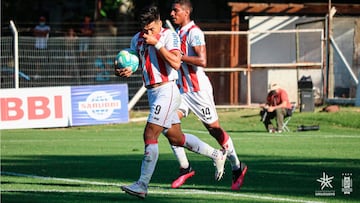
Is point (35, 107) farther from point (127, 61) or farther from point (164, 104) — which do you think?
point (164, 104)

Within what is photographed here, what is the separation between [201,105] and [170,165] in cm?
259

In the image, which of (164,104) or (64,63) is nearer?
(164,104)

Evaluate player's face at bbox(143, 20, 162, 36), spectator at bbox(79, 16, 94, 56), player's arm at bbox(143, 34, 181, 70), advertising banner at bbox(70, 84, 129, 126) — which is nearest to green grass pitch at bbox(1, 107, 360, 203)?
advertising banner at bbox(70, 84, 129, 126)

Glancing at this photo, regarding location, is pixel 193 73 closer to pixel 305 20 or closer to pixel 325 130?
pixel 325 130

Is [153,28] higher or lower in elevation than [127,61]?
higher

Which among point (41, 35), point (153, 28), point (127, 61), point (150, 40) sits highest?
point (41, 35)

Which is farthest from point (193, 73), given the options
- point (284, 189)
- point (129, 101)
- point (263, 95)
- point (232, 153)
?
point (263, 95)

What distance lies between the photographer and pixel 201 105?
12.3 metres

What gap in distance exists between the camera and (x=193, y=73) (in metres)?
12.5

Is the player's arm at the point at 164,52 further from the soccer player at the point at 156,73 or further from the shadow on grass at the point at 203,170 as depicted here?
the shadow on grass at the point at 203,170

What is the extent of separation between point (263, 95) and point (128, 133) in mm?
8075

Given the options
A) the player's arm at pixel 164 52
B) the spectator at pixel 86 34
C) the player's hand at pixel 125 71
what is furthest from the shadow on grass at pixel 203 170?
the spectator at pixel 86 34

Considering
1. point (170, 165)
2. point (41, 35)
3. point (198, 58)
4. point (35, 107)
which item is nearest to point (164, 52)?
point (198, 58)

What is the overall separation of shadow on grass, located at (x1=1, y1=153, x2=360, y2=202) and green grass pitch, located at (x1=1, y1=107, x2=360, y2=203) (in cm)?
1
